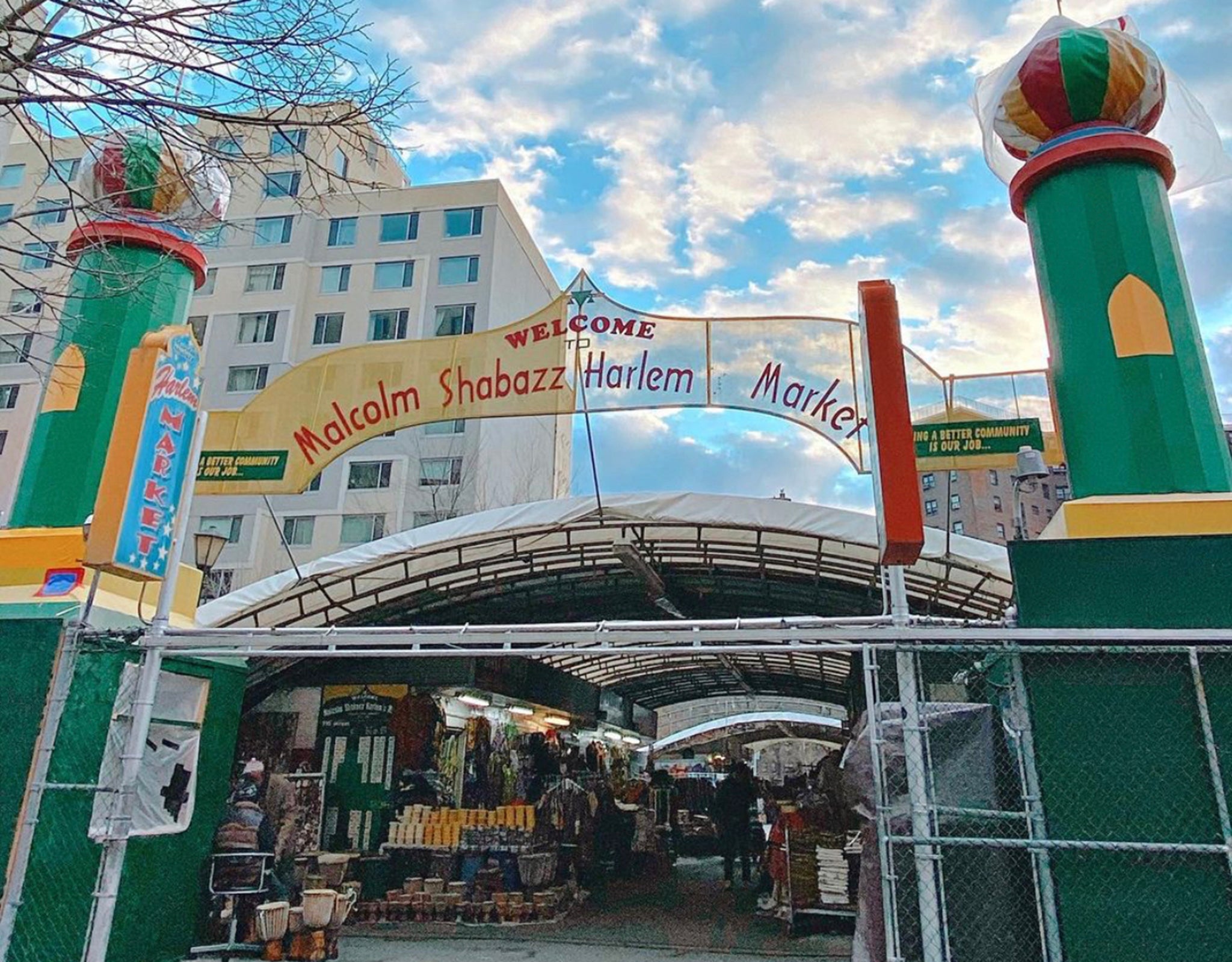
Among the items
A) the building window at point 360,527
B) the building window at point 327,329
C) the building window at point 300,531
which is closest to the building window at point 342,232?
the building window at point 327,329

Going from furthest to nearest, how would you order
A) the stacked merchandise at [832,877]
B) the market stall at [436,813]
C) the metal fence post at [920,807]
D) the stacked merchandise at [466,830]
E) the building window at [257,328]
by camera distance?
1. the building window at [257,328]
2. the stacked merchandise at [466,830]
3. the market stall at [436,813]
4. the stacked merchandise at [832,877]
5. the metal fence post at [920,807]

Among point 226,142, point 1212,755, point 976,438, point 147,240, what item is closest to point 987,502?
point 976,438

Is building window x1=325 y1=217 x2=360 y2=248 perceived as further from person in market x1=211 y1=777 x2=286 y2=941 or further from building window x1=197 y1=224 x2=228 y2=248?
person in market x1=211 y1=777 x2=286 y2=941

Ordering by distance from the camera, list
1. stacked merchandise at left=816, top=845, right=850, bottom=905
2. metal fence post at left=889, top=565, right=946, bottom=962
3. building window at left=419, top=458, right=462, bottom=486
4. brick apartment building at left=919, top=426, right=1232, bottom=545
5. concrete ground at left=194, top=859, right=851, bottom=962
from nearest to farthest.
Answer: metal fence post at left=889, top=565, right=946, bottom=962 < concrete ground at left=194, top=859, right=851, bottom=962 < stacked merchandise at left=816, top=845, right=850, bottom=905 < building window at left=419, top=458, right=462, bottom=486 < brick apartment building at left=919, top=426, right=1232, bottom=545

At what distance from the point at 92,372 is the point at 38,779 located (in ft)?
15.1

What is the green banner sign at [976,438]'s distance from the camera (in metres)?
7.83

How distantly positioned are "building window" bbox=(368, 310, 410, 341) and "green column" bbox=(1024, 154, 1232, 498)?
2855 cm

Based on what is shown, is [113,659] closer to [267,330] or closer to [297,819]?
[297,819]

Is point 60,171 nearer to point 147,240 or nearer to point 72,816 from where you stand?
point 147,240

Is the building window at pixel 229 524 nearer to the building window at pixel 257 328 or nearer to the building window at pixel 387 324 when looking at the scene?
the building window at pixel 257 328

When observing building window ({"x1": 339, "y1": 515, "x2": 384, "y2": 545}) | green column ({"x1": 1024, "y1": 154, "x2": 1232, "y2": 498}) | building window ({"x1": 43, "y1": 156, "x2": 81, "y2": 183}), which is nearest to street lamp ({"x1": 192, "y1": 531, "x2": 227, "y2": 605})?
building window ({"x1": 43, "y1": 156, "x2": 81, "y2": 183})

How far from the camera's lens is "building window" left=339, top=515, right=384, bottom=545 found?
97.8 ft

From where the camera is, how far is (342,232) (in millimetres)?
34719

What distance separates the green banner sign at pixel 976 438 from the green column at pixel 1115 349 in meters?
1.22
